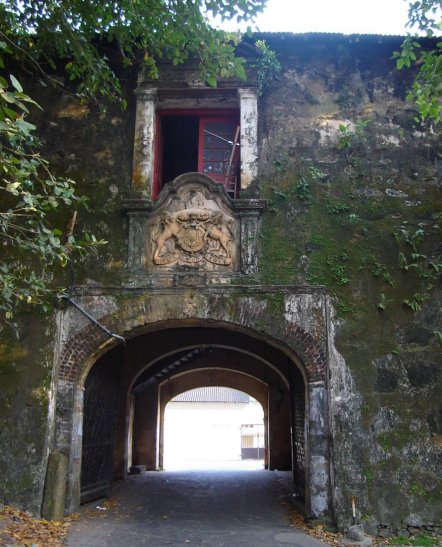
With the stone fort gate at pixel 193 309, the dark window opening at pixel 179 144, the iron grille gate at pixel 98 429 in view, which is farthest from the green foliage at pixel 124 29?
the iron grille gate at pixel 98 429

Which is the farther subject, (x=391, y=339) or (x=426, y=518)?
(x=391, y=339)

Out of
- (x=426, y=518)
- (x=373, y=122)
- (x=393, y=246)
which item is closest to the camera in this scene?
(x=426, y=518)

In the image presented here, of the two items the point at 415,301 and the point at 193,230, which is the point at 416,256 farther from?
the point at 193,230

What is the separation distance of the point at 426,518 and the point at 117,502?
4555mm

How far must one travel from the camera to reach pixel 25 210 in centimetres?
645

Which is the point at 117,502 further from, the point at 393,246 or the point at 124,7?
the point at 124,7

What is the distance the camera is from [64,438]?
7312mm

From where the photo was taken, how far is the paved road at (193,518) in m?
6.46

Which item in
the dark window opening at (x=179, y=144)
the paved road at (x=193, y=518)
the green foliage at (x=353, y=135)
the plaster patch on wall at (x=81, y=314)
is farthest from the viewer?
the dark window opening at (x=179, y=144)

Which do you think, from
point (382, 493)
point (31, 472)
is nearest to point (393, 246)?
point (382, 493)

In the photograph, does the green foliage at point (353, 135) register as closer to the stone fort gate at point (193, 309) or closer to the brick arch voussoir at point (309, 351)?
the stone fort gate at point (193, 309)

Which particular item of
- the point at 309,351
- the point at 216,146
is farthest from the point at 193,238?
the point at 309,351

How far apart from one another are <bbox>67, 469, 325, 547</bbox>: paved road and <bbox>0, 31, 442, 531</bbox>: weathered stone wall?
92cm

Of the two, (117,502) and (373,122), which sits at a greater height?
(373,122)
